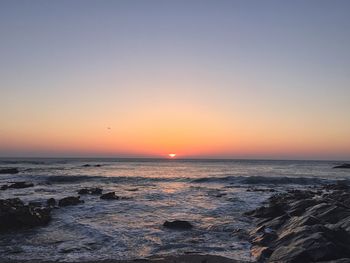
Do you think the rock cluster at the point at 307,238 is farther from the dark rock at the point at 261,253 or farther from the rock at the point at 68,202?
the rock at the point at 68,202

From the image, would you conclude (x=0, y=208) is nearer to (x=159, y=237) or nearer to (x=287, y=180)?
(x=159, y=237)

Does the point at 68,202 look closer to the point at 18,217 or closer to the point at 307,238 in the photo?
the point at 18,217

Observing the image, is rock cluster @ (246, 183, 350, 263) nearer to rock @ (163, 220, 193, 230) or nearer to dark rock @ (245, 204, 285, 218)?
dark rock @ (245, 204, 285, 218)

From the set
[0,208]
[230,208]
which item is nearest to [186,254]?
[0,208]

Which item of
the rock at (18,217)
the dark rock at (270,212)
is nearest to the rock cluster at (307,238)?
the dark rock at (270,212)

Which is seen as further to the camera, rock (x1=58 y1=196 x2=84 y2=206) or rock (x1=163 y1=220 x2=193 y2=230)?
rock (x1=58 y1=196 x2=84 y2=206)

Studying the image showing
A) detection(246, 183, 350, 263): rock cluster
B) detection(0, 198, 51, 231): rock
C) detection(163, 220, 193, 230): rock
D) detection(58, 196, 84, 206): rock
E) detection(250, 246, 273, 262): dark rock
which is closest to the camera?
detection(246, 183, 350, 263): rock cluster

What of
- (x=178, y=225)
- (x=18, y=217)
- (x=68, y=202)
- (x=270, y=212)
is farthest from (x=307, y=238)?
(x=68, y=202)

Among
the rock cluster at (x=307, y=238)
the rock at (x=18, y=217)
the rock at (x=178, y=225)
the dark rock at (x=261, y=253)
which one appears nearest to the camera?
the rock cluster at (x=307, y=238)

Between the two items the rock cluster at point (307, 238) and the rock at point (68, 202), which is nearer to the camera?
the rock cluster at point (307, 238)

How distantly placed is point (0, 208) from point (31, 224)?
6.00 feet

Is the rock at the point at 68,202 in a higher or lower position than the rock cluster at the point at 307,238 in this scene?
lower

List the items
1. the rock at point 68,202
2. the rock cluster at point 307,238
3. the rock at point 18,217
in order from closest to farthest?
the rock cluster at point 307,238 < the rock at point 18,217 < the rock at point 68,202

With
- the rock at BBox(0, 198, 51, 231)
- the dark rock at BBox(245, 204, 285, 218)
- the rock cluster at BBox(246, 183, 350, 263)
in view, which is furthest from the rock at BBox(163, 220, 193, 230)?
the rock at BBox(0, 198, 51, 231)
